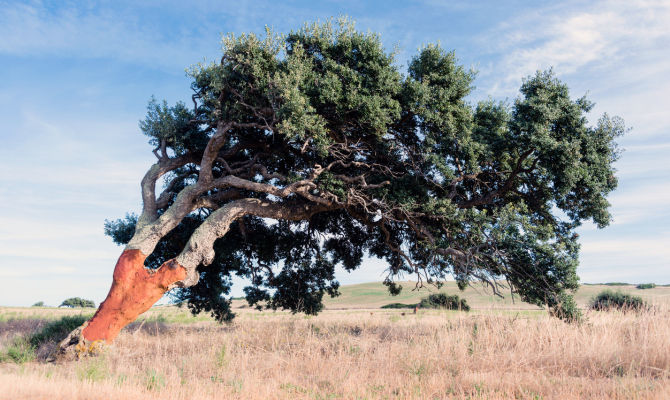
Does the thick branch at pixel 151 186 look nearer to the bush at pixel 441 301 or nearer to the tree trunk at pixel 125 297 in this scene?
the tree trunk at pixel 125 297

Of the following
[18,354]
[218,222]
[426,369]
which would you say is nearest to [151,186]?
[218,222]

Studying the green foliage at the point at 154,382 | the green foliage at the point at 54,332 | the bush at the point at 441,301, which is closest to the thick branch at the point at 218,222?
the green foliage at the point at 54,332

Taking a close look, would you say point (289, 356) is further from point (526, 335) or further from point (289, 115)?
point (289, 115)

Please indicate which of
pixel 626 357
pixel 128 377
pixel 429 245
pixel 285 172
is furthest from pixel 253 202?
pixel 626 357

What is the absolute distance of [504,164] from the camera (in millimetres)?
16469

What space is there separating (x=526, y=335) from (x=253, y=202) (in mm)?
9927

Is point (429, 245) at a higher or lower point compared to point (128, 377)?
higher

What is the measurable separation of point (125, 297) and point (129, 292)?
7.7 inches

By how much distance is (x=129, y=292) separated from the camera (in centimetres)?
1442

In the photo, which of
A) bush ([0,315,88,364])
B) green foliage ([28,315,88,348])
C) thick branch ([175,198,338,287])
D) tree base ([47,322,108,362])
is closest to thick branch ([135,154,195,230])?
thick branch ([175,198,338,287])

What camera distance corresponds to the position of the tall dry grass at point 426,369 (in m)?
7.41

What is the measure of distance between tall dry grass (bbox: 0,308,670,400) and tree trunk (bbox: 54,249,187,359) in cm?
142

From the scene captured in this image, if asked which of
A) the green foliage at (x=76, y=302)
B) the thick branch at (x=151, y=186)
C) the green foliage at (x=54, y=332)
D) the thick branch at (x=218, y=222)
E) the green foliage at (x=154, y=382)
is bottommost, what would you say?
the green foliage at (x=76, y=302)

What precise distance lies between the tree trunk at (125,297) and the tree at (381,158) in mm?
40
